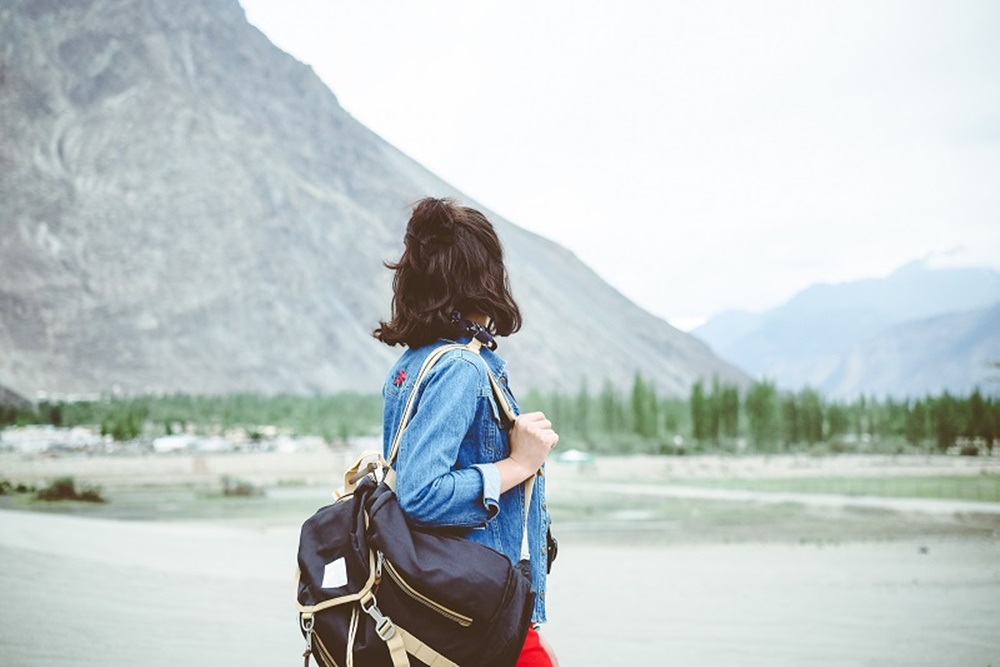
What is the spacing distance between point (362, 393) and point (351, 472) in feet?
242

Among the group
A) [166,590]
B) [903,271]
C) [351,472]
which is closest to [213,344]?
[166,590]

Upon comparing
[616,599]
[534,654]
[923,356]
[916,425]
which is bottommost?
[616,599]

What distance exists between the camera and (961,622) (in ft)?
24.7

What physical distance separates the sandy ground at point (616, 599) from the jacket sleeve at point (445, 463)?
3.70 m

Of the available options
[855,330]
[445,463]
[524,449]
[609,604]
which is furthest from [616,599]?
[855,330]

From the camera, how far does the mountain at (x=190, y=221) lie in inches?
2854

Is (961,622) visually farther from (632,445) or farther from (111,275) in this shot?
(111,275)

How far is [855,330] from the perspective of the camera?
494ft

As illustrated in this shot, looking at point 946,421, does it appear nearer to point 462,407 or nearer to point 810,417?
point 810,417

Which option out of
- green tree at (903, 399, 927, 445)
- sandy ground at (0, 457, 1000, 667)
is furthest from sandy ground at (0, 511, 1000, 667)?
green tree at (903, 399, 927, 445)

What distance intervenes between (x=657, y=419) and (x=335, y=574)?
52.0 metres

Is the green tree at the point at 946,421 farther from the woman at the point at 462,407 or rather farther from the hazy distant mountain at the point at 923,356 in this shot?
the woman at the point at 462,407

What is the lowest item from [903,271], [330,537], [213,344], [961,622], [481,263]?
[961,622]

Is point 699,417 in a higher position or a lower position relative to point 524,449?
higher
